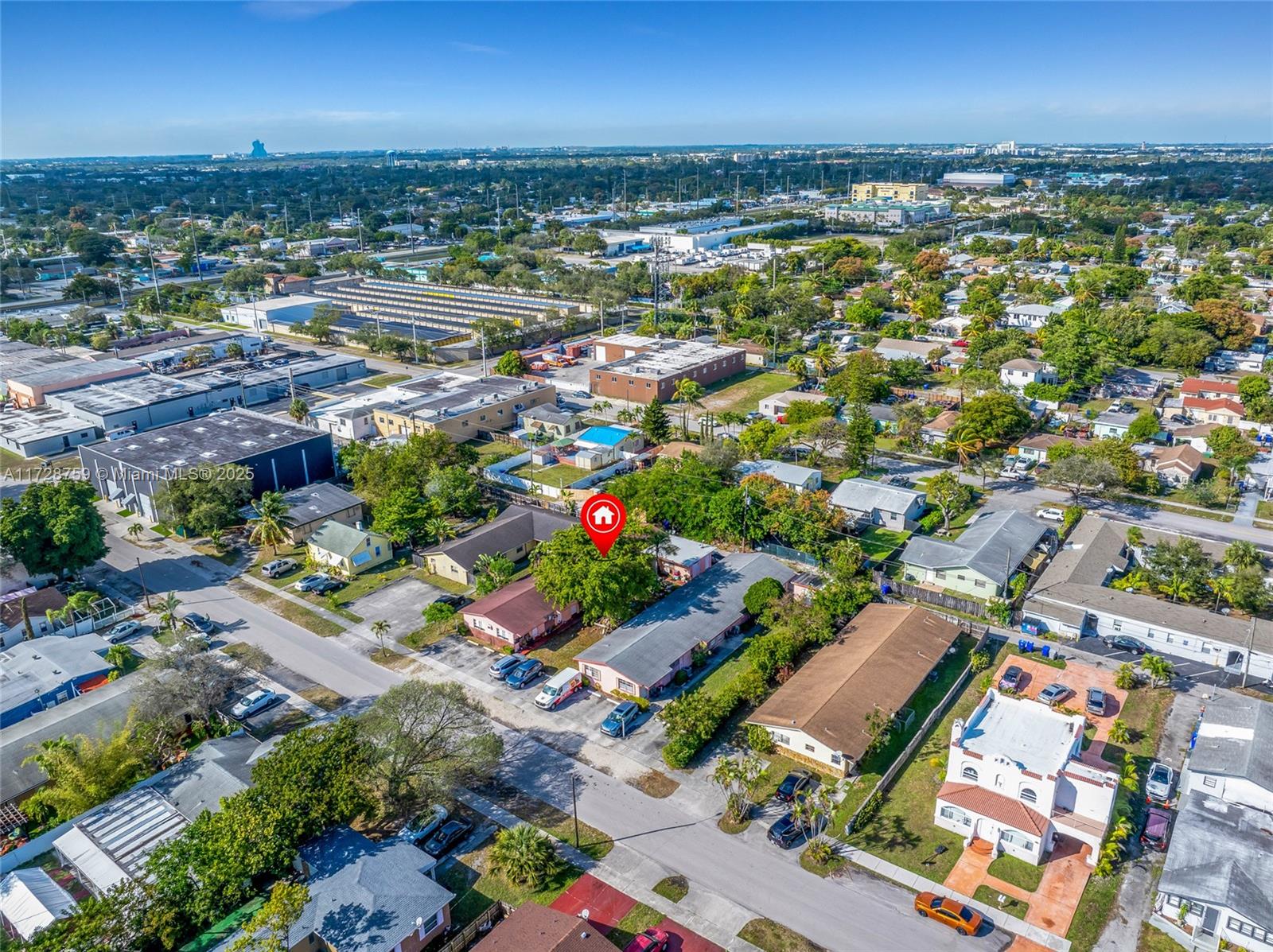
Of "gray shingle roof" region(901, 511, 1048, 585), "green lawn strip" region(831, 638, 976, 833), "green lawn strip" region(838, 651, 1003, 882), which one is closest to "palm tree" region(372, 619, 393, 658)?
"green lawn strip" region(831, 638, 976, 833)

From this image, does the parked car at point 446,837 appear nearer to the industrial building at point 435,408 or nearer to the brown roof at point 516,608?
the brown roof at point 516,608

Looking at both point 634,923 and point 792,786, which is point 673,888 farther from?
point 792,786

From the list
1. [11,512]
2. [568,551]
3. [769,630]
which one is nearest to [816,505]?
[769,630]

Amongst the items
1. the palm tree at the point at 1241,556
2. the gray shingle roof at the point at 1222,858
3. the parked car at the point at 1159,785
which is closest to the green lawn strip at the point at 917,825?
the gray shingle roof at the point at 1222,858

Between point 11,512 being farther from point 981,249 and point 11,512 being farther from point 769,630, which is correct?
point 981,249

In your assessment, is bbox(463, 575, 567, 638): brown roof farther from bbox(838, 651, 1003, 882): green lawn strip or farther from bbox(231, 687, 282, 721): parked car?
bbox(838, 651, 1003, 882): green lawn strip

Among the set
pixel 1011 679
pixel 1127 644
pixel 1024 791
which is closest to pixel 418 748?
pixel 1024 791
